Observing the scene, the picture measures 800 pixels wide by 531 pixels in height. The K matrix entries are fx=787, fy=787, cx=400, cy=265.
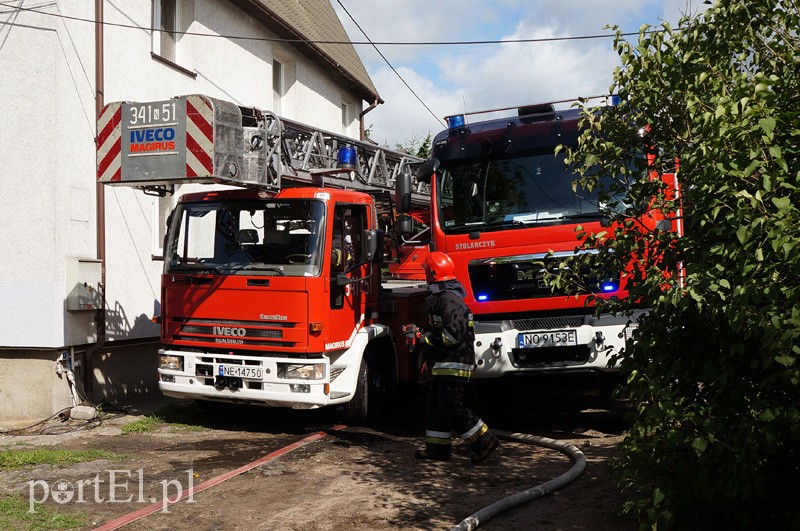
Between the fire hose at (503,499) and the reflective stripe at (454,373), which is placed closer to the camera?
the fire hose at (503,499)

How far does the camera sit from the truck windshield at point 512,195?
7723 millimetres

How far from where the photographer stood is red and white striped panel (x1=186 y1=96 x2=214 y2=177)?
7405 millimetres

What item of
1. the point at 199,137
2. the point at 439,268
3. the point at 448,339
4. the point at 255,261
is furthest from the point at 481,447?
the point at 199,137

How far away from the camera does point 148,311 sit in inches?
431

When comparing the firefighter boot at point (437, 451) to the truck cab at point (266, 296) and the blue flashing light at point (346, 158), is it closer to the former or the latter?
the truck cab at point (266, 296)

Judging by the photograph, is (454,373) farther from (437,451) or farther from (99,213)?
(99,213)

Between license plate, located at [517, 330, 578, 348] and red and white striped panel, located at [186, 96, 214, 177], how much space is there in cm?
Result: 336

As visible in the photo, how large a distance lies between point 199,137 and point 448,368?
320cm

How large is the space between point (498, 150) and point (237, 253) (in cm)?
289

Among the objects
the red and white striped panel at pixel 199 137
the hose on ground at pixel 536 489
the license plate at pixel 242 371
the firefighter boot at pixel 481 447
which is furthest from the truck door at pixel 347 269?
the hose on ground at pixel 536 489

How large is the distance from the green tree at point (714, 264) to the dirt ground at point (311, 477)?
1350 mm

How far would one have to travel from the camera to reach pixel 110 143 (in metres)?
7.81

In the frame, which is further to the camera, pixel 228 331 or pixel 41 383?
pixel 41 383

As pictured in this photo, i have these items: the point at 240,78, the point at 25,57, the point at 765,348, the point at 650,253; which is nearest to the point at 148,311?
the point at 25,57
